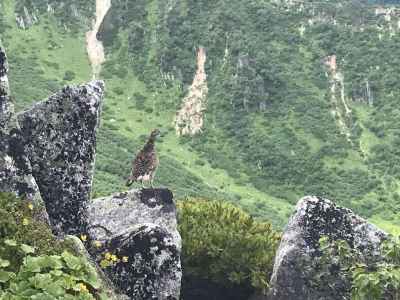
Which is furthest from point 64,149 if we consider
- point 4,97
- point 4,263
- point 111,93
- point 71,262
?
point 111,93

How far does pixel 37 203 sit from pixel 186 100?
151 metres

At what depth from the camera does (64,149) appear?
1521 cm

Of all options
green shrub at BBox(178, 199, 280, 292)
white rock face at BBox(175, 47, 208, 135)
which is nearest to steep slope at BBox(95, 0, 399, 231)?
white rock face at BBox(175, 47, 208, 135)

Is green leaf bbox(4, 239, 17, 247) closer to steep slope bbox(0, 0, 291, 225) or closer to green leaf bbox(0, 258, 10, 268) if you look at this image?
green leaf bbox(0, 258, 10, 268)

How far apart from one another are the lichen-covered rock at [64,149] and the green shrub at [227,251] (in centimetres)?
531

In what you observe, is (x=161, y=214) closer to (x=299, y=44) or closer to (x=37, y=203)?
(x=37, y=203)

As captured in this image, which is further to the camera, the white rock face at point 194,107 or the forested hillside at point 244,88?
the white rock face at point 194,107

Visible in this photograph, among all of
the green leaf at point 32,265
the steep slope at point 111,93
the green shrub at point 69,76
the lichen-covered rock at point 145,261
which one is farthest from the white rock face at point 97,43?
the green leaf at point 32,265

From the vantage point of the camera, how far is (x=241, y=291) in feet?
67.3

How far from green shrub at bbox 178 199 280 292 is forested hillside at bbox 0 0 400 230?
8607cm

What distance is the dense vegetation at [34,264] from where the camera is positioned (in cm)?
925

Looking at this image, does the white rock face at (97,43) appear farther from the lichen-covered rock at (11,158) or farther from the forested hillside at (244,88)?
the lichen-covered rock at (11,158)

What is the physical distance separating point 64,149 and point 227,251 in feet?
22.3

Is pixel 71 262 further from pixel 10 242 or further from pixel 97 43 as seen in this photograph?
pixel 97 43
